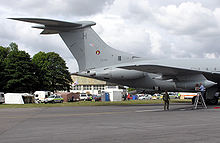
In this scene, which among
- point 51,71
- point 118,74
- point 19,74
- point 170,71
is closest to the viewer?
point 170,71

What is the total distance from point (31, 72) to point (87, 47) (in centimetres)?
3530

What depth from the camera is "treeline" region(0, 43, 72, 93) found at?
5575cm

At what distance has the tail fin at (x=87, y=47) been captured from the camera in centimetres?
A: 2555

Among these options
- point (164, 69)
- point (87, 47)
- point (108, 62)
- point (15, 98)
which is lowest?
point (15, 98)

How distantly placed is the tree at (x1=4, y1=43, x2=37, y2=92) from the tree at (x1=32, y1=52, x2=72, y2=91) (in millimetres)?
3783

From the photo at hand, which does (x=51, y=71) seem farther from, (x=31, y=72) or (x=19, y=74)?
(x=19, y=74)

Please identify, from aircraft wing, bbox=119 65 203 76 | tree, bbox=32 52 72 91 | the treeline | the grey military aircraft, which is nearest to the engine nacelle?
the grey military aircraft

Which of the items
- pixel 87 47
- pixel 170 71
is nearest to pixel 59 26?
pixel 87 47

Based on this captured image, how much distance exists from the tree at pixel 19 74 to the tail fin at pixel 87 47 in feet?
107

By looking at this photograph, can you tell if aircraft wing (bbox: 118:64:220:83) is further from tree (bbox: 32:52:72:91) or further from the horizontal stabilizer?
tree (bbox: 32:52:72:91)

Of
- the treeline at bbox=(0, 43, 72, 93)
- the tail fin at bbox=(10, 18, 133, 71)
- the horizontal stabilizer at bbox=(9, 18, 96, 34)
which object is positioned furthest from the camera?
the treeline at bbox=(0, 43, 72, 93)

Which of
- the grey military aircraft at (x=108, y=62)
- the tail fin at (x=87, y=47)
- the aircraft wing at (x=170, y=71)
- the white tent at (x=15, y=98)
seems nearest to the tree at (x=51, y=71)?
the white tent at (x=15, y=98)

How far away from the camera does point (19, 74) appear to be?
182ft

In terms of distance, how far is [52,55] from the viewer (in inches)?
2603
